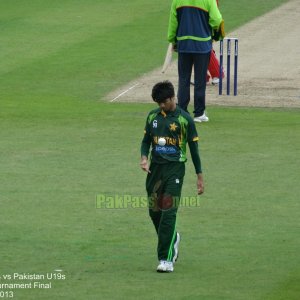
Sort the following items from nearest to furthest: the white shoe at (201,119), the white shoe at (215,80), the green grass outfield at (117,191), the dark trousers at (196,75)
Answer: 1. the green grass outfield at (117,191)
2. the dark trousers at (196,75)
3. the white shoe at (201,119)
4. the white shoe at (215,80)

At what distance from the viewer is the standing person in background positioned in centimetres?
1908

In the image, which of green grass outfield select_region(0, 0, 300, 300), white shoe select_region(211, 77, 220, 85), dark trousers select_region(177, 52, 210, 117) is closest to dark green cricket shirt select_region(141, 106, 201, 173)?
green grass outfield select_region(0, 0, 300, 300)

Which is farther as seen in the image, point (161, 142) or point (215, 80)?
point (215, 80)

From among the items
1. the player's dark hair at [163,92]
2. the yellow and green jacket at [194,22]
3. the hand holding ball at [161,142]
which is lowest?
Result: the yellow and green jacket at [194,22]

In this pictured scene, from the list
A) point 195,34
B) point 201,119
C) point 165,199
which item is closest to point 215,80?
point 201,119

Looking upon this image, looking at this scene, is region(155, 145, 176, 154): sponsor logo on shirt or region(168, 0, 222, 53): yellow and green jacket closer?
region(155, 145, 176, 154): sponsor logo on shirt

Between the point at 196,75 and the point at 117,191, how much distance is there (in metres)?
5.21

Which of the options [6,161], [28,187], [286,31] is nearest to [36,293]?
[28,187]

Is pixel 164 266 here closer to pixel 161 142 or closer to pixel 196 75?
pixel 161 142

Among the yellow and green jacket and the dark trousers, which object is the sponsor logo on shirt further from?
the dark trousers

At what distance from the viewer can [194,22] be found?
62.6 ft

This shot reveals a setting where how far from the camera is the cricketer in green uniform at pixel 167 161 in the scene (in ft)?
37.5

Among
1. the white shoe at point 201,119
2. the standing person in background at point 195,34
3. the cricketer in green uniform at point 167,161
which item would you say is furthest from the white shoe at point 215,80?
the cricketer in green uniform at point 167,161

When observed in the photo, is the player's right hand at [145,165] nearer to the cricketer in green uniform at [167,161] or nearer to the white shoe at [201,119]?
the cricketer in green uniform at [167,161]
